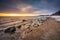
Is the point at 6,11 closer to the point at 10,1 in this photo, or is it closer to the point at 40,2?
the point at 10,1

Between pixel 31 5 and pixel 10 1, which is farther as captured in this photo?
pixel 31 5

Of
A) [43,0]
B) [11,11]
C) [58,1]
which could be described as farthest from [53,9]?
[11,11]

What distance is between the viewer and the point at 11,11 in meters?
7.23

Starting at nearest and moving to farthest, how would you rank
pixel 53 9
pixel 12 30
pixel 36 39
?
pixel 36 39 < pixel 12 30 < pixel 53 9

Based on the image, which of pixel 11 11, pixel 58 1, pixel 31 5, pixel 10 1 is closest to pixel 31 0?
pixel 31 5

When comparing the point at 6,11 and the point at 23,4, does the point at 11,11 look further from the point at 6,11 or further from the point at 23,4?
the point at 23,4

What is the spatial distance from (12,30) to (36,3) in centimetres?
305

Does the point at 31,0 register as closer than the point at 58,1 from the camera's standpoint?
Yes

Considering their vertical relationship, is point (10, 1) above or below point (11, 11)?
above

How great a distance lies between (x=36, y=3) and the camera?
225 inches

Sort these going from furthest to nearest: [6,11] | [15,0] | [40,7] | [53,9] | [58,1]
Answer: [6,11]
[53,9]
[40,7]
[58,1]
[15,0]

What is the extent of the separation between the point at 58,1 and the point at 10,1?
3.87m

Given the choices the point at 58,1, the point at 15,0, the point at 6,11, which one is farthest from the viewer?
the point at 6,11

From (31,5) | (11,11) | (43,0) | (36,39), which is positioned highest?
(43,0)
